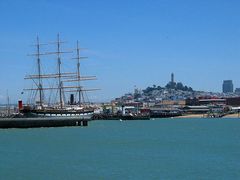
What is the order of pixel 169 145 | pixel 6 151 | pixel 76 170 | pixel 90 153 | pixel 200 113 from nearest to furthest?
pixel 76 170 → pixel 90 153 → pixel 6 151 → pixel 169 145 → pixel 200 113

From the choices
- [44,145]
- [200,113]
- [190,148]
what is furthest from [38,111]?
[200,113]

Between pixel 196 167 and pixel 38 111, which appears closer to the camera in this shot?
pixel 196 167

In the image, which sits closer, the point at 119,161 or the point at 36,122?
the point at 119,161

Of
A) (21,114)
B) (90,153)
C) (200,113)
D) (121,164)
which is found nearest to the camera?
(121,164)

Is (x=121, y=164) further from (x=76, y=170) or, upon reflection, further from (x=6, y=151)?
(x=6, y=151)

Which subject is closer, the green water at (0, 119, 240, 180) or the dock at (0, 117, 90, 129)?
the green water at (0, 119, 240, 180)

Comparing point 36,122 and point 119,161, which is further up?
point 36,122

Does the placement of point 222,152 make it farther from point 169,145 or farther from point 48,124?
point 48,124

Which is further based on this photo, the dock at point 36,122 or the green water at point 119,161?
the dock at point 36,122

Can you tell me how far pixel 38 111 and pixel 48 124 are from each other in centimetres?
1362

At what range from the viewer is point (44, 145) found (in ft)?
164

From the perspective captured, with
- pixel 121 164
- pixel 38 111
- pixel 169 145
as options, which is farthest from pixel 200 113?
pixel 121 164

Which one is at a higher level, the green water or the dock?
the dock

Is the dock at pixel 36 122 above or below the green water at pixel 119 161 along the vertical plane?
above
